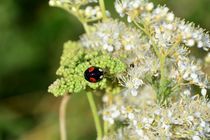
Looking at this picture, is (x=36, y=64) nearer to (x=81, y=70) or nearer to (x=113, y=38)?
(x=113, y=38)

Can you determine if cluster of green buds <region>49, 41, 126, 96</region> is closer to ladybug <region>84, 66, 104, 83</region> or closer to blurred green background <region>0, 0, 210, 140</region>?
ladybug <region>84, 66, 104, 83</region>

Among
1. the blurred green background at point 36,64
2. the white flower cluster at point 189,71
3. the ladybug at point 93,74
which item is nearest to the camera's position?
the ladybug at point 93,74

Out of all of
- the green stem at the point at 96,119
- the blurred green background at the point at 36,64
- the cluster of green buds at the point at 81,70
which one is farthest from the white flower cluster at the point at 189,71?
the blurred green background at the point at 36,64

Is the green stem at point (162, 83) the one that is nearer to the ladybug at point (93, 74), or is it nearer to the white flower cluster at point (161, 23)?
the white flower cluster at point (161, 23)

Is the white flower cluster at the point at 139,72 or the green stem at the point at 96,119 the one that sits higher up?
the white flower cluster at the point at 139,72

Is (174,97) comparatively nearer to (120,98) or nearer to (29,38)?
(120,98)

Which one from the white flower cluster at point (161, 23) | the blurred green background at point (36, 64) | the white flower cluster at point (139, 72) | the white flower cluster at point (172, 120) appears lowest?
the white flower cluster at point (172, 120)

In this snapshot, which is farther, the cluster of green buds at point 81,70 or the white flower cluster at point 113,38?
the white flower cluster at point 113,38

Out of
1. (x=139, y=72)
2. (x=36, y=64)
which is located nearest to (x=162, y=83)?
(x=139, y=72)
